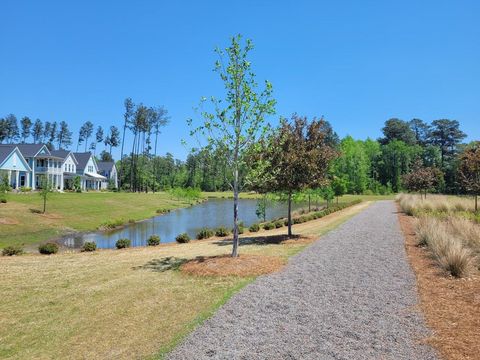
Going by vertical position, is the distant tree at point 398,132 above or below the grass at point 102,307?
above

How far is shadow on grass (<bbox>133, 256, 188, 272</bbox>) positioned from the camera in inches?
465

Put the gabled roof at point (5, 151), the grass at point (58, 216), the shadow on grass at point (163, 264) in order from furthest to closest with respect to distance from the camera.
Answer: the gabled roof at point (5, 151)
the grass at point (58, 216)
the shadow on grass at point (163, 264)

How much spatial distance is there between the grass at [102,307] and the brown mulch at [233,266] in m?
0.35

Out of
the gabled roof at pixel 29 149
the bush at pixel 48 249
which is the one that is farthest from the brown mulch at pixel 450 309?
the gabled roof at pixel 29 149

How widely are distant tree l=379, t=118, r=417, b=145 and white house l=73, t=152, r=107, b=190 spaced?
83465mm

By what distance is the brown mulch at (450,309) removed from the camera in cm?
586

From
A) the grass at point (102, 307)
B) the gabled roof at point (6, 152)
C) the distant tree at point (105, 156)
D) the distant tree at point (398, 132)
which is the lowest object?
the grass at point (102, 307)

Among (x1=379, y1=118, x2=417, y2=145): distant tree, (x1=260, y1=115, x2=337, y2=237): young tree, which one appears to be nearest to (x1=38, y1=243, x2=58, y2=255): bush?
(x1=260, y1=115, x2=337, y2=237): young tree

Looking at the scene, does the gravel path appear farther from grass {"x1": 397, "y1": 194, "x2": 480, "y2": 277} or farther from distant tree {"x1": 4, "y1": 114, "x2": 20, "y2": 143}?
distant tree {"x1": 4, "y1": 114, "x2": 20, "y2": 143}

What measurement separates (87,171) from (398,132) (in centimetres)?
8853

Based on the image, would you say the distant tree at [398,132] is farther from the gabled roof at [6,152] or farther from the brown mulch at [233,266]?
the brown mulch at [233,266]

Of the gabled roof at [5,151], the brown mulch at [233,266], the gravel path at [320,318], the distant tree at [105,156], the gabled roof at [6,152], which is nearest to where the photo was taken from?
the gravel path at [320,318]

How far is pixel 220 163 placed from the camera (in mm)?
12789

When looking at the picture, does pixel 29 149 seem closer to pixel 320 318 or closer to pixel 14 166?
pixel 14 166
